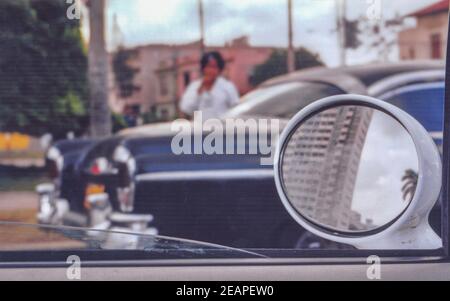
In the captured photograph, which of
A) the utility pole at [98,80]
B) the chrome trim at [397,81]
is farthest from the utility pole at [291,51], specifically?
the utility pole at [98,80]

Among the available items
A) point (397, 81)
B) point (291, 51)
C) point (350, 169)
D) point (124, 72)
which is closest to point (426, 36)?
point (397, 81)

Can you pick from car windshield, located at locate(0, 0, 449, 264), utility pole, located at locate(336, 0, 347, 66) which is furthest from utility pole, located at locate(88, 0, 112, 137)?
utility pole, located at locate(336, 0, 347, 66)

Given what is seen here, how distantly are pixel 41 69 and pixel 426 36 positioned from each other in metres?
1.53

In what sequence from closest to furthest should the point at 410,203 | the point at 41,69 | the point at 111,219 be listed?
1. the point at 410,203
2. the point at 41,69
3. the point at 111,219

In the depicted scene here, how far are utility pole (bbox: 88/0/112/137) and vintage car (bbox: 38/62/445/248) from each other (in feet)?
0.23

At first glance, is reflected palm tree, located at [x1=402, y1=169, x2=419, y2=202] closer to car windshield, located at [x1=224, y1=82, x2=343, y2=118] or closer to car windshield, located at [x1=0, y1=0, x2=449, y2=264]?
car windshield, located at [x1=0, y1=0, x2=449, y2=264]

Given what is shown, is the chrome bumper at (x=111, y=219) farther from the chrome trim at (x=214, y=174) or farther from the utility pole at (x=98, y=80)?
the utility pole at (x=98, y=80)

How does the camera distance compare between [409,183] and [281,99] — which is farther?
[281,99]

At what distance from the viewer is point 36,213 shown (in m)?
2.67

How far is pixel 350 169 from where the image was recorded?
2.55 metres

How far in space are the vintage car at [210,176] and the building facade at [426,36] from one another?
5 centimetres

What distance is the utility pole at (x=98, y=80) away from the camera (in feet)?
9.16

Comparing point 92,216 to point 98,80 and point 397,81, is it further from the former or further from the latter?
point 397,81
